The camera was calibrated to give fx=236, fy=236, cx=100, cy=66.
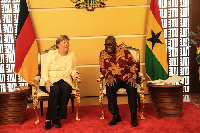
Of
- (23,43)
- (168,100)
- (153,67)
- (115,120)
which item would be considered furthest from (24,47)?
(168,100)

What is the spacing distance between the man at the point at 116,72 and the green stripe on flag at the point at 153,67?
3.29 ft

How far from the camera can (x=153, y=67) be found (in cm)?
421

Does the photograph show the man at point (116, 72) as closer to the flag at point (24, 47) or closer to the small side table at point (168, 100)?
the small side table at point (168, 100)

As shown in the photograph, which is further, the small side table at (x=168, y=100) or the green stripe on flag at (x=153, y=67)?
the green stripe on flag at (x=153, y=67)

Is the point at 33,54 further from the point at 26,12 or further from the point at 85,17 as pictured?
the point at 85,17

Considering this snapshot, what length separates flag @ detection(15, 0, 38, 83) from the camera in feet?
13.4

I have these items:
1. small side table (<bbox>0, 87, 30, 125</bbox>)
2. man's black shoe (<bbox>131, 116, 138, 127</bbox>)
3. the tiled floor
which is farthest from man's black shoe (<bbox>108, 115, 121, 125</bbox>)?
small side table (<bbox>0, 87, 30, 125</bbox>)

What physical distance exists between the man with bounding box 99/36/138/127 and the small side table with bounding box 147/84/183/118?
0.35 m

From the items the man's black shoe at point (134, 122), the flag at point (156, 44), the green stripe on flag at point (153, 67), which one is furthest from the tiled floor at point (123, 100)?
the man's black shoe at point (134, 122)

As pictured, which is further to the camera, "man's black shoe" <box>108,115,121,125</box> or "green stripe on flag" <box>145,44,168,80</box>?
"green stripe on flag" <box>145,44,168,80</box>

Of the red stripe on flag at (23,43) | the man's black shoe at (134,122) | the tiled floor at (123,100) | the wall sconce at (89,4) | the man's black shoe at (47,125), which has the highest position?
the wall sconce at (89,4)

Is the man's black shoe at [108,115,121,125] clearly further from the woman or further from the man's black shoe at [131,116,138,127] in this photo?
the woman

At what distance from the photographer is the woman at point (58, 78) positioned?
3.00m

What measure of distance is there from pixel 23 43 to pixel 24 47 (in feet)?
0.23
